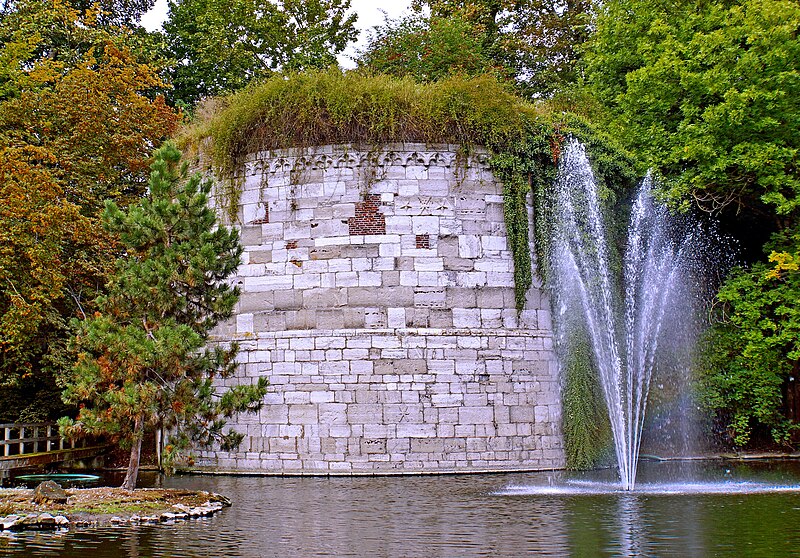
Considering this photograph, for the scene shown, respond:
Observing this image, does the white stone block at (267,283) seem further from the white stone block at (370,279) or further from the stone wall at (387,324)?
the white stone block at (370,279)

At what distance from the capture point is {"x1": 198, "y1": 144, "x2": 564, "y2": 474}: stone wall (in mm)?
15148

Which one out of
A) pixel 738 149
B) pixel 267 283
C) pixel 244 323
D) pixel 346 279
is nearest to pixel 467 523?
pixel 346 279

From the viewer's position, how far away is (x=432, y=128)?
16.0 m

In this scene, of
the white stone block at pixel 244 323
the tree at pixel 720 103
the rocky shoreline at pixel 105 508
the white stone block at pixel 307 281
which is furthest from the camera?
the tree at pixel 720 103

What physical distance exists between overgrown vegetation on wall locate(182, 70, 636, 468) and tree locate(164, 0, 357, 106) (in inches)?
479

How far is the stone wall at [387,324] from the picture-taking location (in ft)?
49.7

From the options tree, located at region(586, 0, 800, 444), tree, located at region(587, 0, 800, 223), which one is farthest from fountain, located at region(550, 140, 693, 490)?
tree, located at region(587, 0, 800, 223)

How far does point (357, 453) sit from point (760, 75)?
467 inches

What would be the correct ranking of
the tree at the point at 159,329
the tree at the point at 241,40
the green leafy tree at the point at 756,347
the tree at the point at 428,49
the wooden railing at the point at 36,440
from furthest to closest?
the tree at the point at 241,40 → the tree at the point at 428,49 → the green leafy tree at the point at 756,347 → the wooden railing at the point at 36,440 → the tree at the point at 159,329

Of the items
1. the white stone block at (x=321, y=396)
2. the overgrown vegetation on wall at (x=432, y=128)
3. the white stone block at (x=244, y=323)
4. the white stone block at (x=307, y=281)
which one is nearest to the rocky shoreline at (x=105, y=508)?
the white stone block at (x=321, y=396)

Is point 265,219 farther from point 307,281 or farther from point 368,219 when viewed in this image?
point 368,219

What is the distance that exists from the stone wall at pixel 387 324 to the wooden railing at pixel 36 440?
11.9ft

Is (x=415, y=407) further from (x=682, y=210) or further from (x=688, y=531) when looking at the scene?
(x=682, y=210)

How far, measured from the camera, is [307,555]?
752cm
